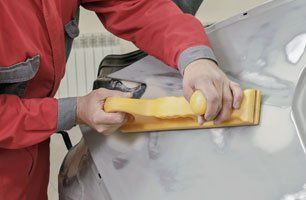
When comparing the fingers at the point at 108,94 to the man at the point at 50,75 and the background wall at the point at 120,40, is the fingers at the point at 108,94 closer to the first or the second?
the man at the point at 50,75

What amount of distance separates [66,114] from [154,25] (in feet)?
0.62

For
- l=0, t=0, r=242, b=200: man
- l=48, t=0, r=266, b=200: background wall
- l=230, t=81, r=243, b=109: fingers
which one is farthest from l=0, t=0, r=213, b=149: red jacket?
l=48, t=0, r=266, b=200: background wall

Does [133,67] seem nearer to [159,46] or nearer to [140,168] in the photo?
[159,46]

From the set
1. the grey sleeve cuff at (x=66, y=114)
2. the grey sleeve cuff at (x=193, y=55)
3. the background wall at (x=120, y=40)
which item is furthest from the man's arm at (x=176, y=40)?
the background wall at (x=120, y=40)

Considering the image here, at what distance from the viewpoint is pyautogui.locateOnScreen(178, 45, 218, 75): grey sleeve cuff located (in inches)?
28.4

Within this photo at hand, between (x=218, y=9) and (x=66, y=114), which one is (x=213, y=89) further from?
(x=218, y=9)

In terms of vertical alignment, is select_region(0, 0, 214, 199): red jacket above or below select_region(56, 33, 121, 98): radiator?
above

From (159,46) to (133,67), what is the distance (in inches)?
2.2

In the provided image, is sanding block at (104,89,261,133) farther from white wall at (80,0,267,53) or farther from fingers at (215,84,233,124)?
white wall at (80,0,267,53)

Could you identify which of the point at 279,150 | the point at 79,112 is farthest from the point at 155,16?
the point at 279,150

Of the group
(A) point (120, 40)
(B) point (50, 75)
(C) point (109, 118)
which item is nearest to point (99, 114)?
(C) point (109, 118)

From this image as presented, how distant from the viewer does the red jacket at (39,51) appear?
72 centimetres

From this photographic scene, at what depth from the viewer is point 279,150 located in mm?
611

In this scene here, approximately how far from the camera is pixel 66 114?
0.74 metres
